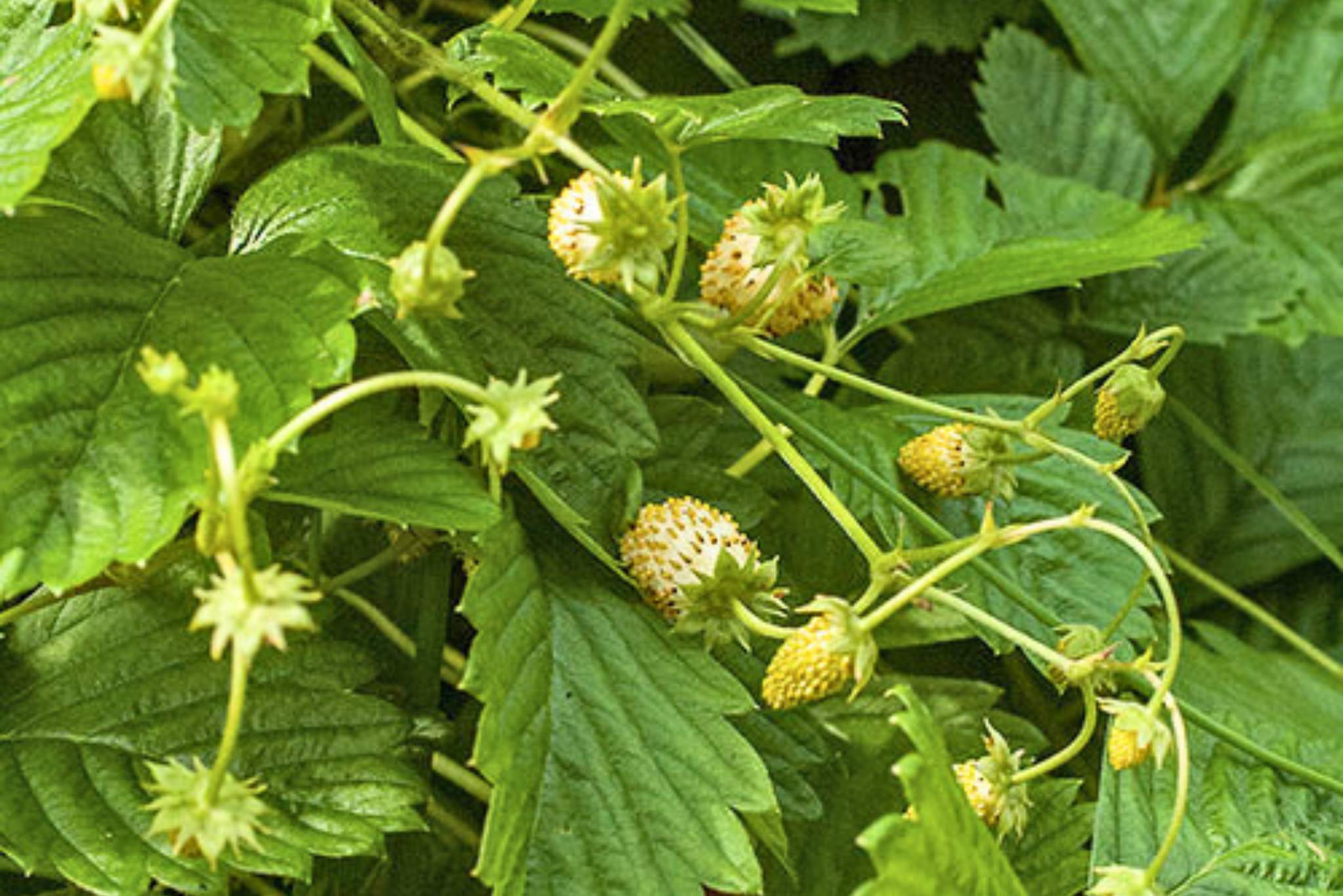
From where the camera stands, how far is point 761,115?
648 mm

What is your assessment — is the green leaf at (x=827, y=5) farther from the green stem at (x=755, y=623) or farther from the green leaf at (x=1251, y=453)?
the green leaf at (x=1251, y=453)

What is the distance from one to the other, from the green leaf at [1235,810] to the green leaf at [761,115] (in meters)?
0.29

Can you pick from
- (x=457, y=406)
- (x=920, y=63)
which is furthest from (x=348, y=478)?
(x=920, y=63)

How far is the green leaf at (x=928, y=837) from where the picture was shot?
0.52 meters

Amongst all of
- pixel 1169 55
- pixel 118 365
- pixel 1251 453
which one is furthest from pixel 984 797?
pixel 1169 55

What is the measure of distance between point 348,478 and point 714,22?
2.13 ft

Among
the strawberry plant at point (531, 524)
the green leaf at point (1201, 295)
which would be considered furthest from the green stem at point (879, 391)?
the green leaf at point (1201, 295)

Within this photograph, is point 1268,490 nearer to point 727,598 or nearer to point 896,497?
point 896,497

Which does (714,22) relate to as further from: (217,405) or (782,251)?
(217,405)

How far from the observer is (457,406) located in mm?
624

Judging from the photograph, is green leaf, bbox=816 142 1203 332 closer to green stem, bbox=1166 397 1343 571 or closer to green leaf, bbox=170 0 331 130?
green stem, bbox=1166 397 1343 571

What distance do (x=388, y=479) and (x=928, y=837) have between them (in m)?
0.22

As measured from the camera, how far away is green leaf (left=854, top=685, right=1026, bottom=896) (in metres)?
0.52

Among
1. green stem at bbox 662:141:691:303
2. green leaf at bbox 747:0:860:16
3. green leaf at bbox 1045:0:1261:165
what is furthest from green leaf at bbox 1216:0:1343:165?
green stem at bbox 662:141:691:303
